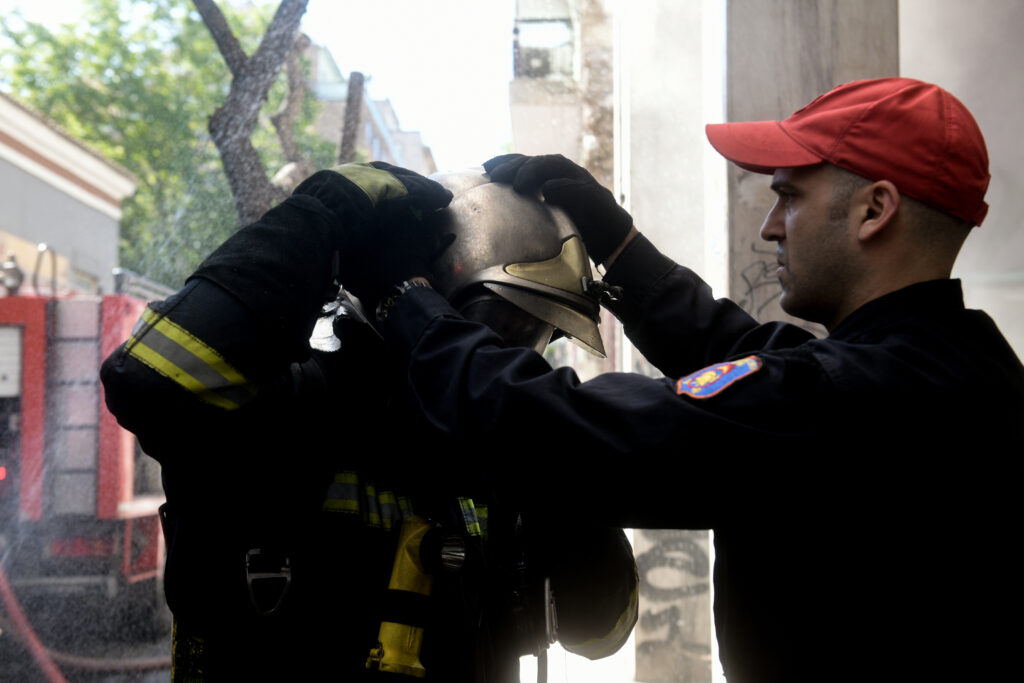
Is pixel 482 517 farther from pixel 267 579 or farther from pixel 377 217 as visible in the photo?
pixel 377 217

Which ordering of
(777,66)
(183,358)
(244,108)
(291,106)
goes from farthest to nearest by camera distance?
(291,106) → (244,108) → (777,66) → (183,358)

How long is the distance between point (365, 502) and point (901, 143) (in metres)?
1.24

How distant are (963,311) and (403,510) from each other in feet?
3.73

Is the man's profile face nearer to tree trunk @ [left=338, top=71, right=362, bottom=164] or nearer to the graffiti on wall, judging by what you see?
the graffiti on wall

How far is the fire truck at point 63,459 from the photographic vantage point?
6.74 metres

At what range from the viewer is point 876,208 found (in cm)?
170

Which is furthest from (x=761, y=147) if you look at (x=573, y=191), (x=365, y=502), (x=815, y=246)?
(x=365, y=502)

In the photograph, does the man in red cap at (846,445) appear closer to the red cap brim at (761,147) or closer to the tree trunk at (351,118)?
the red cap brim at (761,147)

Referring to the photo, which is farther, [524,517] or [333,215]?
[524,517]

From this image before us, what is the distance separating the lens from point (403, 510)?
1794 millimetres

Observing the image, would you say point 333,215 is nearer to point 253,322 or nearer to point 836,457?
point 253,322

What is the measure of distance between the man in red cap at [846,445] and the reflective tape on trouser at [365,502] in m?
0.26

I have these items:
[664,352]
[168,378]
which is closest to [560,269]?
[664,352]

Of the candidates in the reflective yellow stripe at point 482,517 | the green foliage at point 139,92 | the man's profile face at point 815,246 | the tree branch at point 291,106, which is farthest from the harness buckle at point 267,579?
the green foliage at point 139,92
